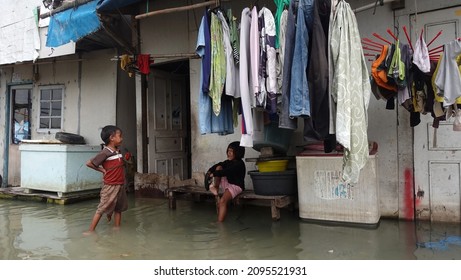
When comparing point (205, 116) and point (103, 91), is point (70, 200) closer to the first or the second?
point (103, 91)

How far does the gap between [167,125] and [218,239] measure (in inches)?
167

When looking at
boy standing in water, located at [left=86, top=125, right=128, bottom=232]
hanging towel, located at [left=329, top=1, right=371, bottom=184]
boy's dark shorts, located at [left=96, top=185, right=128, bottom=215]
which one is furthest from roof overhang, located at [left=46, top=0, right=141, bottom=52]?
hanging towel, located at [left=329, top=1, right=371, bottom=184]

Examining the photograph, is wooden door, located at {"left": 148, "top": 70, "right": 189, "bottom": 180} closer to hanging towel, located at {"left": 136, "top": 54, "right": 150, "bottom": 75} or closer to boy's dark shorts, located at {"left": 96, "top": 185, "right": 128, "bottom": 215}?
hanging towel, located at {"left": 136, "top": 54, "right": 150, "bottom": 75}

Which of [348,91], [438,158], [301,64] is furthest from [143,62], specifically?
[438,158]

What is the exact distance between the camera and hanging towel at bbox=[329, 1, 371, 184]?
311cm

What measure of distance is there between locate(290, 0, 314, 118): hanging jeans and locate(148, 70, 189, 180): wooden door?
4666 mm

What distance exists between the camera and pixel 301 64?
10.9 ft

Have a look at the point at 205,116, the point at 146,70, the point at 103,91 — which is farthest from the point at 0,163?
the point at 205,116

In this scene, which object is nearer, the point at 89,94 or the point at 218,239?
the point at 218,239

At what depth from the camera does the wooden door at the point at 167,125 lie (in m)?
7.73

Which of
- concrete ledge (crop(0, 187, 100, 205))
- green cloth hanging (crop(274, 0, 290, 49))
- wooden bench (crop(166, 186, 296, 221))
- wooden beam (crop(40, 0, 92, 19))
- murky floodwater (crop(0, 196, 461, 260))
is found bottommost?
murky floodwater (crop(0, 196, 461, 260))

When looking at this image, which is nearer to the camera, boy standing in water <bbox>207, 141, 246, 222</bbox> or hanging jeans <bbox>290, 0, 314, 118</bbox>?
hanging jeans <bbox>290, 0, 314, 118</bbox>

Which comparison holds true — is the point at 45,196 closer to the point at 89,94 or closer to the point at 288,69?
the point at 89,94

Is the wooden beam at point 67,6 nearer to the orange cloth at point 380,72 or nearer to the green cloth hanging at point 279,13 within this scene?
the green cloth hanging at point 279,13
